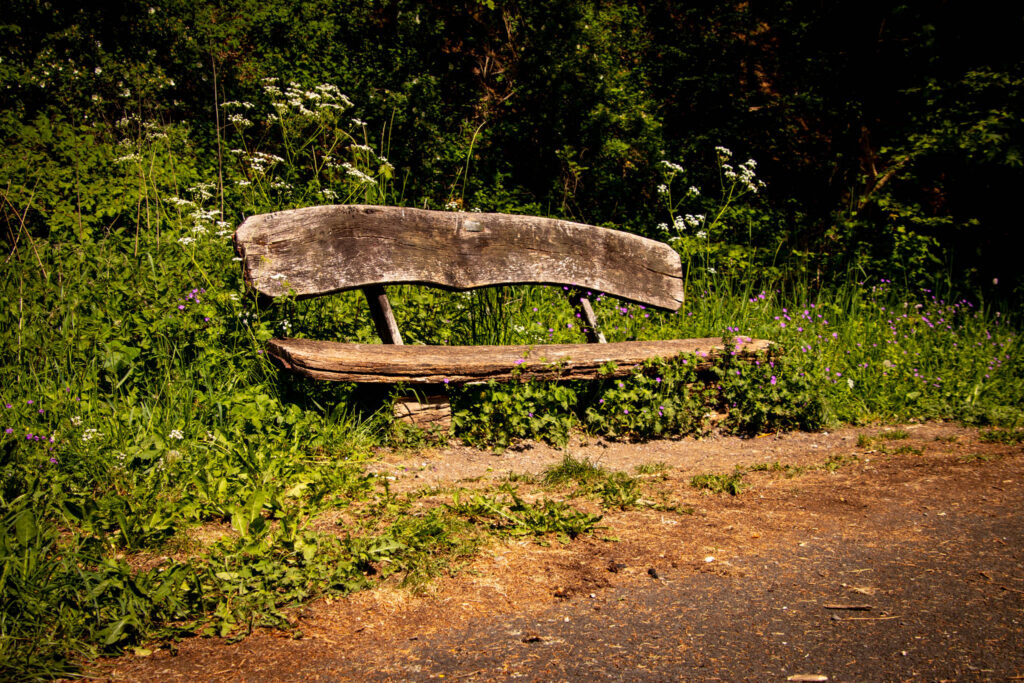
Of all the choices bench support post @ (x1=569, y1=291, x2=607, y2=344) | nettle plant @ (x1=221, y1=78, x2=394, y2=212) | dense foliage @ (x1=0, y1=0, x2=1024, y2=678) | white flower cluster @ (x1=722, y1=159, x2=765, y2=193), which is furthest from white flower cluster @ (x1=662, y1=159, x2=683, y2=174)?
nettle plant @ (x1=221, y1=78, x2=394, y2=212)

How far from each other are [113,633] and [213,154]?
670 centimetres

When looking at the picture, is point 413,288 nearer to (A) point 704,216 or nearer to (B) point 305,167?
(B) point 305,167

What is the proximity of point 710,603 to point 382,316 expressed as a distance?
2305 mm

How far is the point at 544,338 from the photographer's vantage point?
459 centimetres

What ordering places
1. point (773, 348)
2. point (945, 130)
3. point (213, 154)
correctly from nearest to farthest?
point (773, 348) < point (945, 130) < point (213, 154)

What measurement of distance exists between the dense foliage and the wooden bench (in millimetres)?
172

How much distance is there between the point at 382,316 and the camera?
12.4ft

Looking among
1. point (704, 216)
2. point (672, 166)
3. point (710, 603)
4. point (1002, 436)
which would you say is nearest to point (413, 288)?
point (704, 216)

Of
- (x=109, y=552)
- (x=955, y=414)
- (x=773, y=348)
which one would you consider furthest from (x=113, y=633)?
(x=955, y=414)

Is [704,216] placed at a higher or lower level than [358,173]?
lower

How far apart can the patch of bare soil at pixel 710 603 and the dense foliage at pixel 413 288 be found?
150mm

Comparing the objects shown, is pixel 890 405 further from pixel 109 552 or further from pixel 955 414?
pixel 109 552

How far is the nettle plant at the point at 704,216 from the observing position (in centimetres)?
549

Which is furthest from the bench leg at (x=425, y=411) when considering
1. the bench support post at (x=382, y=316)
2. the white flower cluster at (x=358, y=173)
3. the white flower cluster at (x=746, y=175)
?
the white flower cluster at (x=746, y=175)
